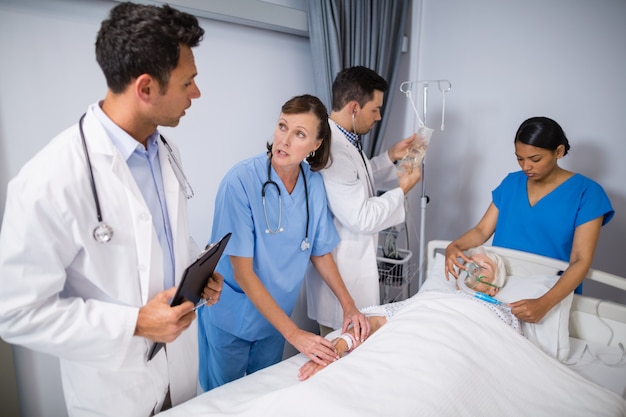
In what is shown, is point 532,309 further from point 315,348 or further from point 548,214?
point 315,348

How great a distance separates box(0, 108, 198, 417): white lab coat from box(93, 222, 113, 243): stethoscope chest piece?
1cm

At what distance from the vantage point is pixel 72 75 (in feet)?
5.26

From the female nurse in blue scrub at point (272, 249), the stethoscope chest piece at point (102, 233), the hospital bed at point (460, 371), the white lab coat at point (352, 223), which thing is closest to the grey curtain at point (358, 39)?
the white lab coat at point (352, 223)

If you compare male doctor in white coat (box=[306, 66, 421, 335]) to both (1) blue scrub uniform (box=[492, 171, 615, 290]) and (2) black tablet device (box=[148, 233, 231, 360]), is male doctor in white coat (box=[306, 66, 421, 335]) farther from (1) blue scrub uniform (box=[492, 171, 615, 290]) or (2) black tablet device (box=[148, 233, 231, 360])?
(2) black tablet device (box=[148, 233, 231, 360])

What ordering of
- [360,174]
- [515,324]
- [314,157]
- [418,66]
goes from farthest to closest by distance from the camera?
[418,66]
[360,174]
[314,157]
[515,324]

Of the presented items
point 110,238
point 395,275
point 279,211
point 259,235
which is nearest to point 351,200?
point 279,211

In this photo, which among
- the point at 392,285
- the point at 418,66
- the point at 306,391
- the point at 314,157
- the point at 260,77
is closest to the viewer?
the point at 306,391

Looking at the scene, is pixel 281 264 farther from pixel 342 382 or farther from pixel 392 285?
pixel 392 285

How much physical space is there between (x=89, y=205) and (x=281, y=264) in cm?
84

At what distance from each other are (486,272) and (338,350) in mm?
735

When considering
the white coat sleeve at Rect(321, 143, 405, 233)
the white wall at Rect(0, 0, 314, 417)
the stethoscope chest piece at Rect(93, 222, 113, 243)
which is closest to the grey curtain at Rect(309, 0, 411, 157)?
the white wall at Rect(0, 0, 314, 417)

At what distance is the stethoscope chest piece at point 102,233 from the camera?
38.0 inches

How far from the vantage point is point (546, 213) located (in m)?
1.81

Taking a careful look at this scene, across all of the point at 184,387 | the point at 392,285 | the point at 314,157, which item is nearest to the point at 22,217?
the point at 184,387
